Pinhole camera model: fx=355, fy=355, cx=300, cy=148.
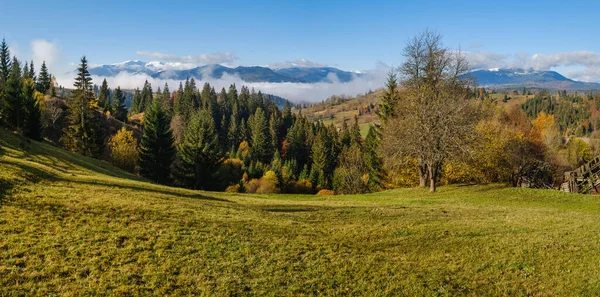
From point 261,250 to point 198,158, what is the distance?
2030 inches

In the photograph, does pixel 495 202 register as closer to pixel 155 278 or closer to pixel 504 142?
pixel 504 142

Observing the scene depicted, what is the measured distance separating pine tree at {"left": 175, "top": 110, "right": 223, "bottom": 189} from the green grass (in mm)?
41000

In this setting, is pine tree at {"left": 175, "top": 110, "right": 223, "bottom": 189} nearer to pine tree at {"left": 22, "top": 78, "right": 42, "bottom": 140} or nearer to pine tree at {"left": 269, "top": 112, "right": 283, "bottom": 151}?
pine tree at {"left": 22, "top": 78, "right": 42, "bottom": 140}

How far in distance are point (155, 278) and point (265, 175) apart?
287ft

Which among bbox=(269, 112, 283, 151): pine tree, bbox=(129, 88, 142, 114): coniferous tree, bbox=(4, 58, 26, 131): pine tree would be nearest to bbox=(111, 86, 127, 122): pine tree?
bbox=(129, 88, 142, 114): coniferous tree

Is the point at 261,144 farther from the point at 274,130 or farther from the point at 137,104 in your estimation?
the point at 137,104

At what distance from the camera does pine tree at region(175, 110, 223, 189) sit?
61.6 m

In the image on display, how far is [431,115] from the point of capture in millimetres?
33625

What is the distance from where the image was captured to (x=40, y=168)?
23.2 meters

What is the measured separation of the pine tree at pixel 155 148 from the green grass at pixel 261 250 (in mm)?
40133

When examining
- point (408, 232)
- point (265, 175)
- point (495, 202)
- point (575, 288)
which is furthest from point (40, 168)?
point (265, 175)

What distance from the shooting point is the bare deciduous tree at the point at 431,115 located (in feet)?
107

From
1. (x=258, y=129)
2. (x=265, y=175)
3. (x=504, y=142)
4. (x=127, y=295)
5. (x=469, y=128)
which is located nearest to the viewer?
(x=127, y=295)

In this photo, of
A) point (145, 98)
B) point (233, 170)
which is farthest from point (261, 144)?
point (145, 98)
